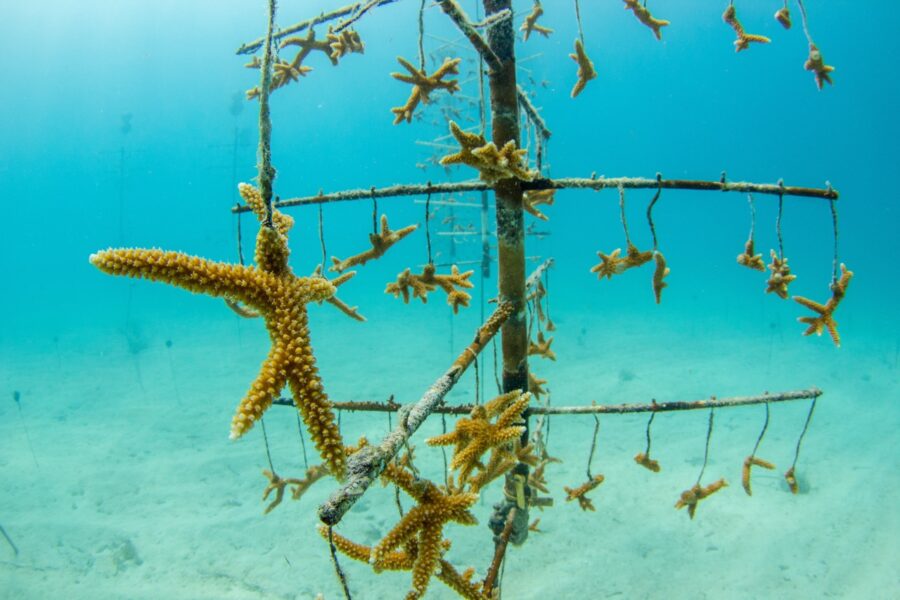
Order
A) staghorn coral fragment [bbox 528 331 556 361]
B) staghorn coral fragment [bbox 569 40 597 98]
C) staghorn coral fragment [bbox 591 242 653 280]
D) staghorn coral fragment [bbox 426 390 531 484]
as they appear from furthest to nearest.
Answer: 1. staghorn coral fragment [bbox 528 331 556 361]
2. staghorn coral fragment [bbox 569 40 597 98]
3. staghorn coral fragment [bbox 591 242 653 280]
4. staghorn coral fragment [bbox 426 390 531 484]

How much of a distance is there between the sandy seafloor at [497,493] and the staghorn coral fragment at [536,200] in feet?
18.6

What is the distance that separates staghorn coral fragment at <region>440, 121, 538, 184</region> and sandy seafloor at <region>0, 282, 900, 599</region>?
260 inches

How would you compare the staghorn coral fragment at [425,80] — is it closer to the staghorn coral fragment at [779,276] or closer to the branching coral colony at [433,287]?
the branching coral colony at [433,287]

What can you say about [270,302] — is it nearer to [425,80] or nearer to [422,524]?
[422,524]

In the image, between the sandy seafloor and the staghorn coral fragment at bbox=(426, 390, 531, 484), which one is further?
the sandy seafloor

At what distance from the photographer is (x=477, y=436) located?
275 cm

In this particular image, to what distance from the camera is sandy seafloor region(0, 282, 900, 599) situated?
7.71 m

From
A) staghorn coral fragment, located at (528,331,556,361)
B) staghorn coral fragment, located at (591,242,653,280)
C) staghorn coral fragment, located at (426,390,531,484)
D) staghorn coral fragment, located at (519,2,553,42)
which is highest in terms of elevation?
staghorn coral fragment, located at (519,2,553,42)

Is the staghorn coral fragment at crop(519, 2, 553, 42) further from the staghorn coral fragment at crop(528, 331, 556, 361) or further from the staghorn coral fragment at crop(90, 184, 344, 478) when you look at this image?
the staghorn coral fragment at crop(90, 184, 344, 478)

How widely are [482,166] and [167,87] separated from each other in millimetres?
152456

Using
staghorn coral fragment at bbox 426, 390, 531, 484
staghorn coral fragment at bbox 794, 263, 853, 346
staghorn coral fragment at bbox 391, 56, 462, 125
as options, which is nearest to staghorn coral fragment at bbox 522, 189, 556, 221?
staghorn coral fragment at bbox 391, 56, 462, 125

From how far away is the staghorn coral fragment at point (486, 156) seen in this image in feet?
9.03

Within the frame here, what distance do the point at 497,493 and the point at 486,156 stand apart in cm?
947

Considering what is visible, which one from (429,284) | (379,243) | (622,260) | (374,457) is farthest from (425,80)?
(374,457)
